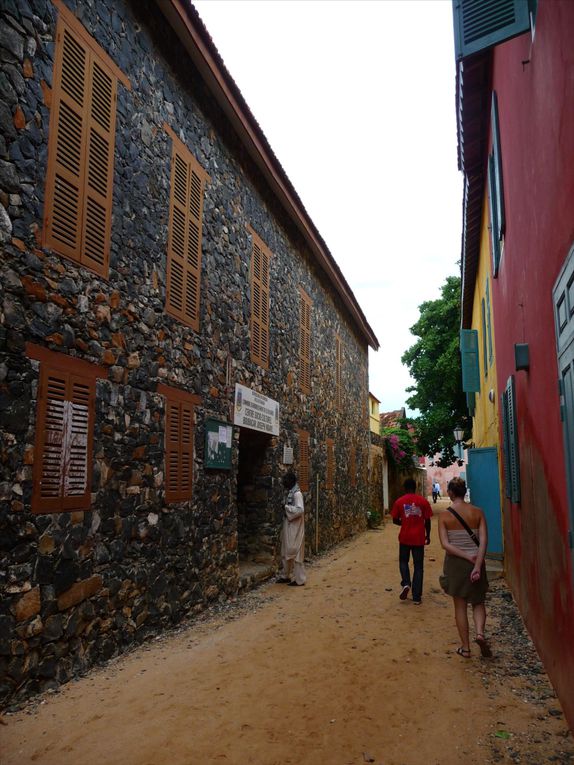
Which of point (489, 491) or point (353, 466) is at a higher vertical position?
point (353, 466)

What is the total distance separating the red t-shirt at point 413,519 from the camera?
7957mm

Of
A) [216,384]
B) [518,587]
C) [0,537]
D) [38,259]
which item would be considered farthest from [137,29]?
[518,587]

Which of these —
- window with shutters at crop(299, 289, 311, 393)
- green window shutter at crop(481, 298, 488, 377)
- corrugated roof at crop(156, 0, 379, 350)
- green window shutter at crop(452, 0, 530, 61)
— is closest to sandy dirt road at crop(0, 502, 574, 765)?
green window shutter at crop(452, 0, 530, 61)

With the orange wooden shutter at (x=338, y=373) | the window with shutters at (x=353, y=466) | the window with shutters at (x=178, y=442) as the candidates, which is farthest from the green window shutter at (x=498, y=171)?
the window with shutters at (x=353, y=466)

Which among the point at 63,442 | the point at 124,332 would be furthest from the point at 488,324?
the point at 63,442

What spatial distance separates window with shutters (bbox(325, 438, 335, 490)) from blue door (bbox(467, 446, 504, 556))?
479 centimetres

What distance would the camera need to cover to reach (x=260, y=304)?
9.71 meters

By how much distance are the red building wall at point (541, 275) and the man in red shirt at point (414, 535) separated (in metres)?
1.46

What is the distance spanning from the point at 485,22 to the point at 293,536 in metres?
6.85

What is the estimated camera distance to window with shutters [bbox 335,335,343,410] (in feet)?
50.2

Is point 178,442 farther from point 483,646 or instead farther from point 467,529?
point 483,646

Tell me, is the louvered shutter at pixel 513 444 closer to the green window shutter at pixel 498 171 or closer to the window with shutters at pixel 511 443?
the window with shutters at pixel 511 443

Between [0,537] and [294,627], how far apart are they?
3558 mm

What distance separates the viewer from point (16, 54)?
452 cm
